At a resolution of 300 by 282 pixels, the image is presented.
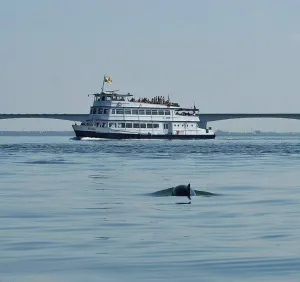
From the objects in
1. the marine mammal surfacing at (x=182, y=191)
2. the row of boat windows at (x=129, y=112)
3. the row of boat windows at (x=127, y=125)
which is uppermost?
the row of boat windows at (x=129, y=112)

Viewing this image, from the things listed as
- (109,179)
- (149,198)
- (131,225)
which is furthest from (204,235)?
(109,179)

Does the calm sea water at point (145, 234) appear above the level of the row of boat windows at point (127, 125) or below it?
below

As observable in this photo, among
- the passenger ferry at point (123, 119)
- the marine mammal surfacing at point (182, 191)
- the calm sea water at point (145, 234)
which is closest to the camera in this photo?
the calm sea water at point (145, 234)

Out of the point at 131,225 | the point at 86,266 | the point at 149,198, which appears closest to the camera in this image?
the point at 86,266

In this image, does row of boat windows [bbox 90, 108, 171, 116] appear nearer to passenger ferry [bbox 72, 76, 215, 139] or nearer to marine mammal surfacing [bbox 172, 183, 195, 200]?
passenger ferry [bbox 72, 76, 215, 139]

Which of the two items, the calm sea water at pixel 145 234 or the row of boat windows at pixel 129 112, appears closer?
the calm sea water at pixel 145 234

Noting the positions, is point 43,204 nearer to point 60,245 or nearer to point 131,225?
point 131,225

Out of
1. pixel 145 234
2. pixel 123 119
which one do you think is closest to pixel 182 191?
pixel 145 234

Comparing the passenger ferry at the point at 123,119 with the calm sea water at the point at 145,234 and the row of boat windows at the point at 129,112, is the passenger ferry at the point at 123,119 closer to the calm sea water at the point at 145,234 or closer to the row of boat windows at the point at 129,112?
the row of boat windows at the point at 129,112

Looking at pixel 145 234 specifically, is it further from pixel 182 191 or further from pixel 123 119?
pixel 123 119

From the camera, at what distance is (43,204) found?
34.9 metres

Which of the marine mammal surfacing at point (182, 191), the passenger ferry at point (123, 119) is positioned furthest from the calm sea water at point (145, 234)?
the passenger ferry at point (123, 119)

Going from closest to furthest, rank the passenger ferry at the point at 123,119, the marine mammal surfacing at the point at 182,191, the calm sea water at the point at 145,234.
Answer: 1. the calm sea water at the point at 145,234
2. the marine mammal surfacing at the point at 182,191
3. the passenger ferry at the point at 123,119

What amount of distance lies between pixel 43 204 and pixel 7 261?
47.7 feet
